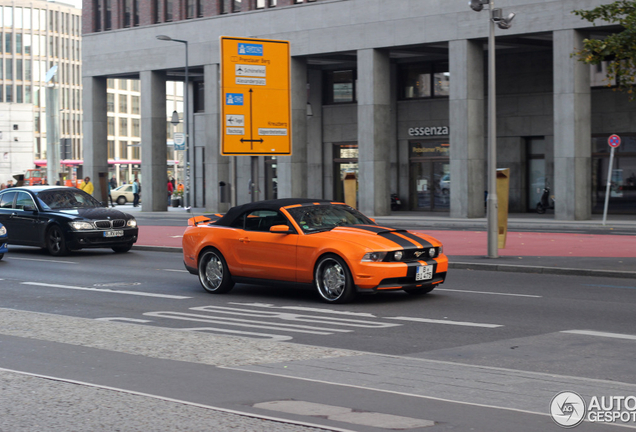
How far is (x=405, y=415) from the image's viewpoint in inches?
235

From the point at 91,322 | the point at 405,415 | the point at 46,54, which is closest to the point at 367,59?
the point at 91,322

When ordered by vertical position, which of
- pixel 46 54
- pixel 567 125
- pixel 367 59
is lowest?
pixel 567 125

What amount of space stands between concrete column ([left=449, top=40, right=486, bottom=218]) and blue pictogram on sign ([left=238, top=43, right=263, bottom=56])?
15662mm

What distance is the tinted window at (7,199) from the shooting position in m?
21.8

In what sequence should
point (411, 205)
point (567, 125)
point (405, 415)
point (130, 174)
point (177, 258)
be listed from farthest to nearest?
point (130, 174) → point (411, 205) → point (567, 125) → point (177, 258) → point (405, 415)

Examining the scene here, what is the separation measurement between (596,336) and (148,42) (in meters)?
41.1

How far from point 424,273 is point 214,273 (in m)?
3.42

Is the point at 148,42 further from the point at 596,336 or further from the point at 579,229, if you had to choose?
the point at 596,336

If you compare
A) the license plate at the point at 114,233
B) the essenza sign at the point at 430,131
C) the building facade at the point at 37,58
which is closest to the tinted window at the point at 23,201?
the license plate at the point at 114,233

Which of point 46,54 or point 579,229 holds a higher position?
point 46,54

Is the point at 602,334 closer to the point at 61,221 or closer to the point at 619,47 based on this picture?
the point at 619,47

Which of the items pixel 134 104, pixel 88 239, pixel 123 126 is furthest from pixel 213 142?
pixel 134 104

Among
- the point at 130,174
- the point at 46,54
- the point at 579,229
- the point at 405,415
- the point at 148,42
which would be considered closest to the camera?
the point at 405,415

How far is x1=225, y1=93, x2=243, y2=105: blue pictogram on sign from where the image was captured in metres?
20.6
